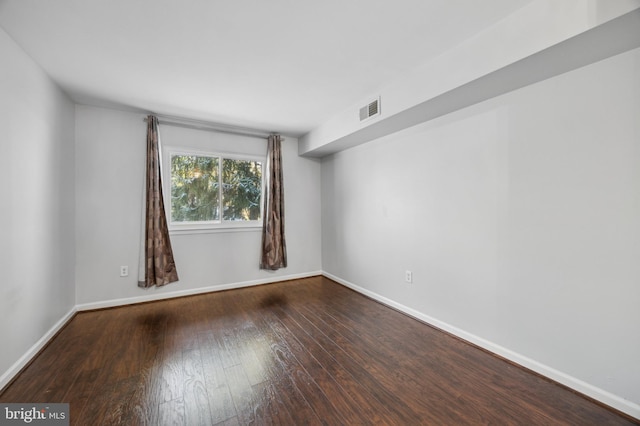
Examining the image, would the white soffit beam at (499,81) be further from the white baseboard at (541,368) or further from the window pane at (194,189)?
the white baseboard at (541,368)

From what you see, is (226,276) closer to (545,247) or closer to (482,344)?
(482,344)

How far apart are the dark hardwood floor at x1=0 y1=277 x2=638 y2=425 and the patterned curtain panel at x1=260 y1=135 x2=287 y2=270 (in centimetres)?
126

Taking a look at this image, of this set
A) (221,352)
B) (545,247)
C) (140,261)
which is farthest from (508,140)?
(140,261)

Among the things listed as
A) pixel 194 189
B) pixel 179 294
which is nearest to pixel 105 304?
pixel 179 294

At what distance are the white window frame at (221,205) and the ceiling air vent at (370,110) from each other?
187 centimetres

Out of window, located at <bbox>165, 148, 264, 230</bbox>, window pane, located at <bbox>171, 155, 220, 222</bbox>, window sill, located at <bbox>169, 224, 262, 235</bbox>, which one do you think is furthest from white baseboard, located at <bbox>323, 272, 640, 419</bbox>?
window pane, located at <bbox>171, 155, 220, 222</bbox>

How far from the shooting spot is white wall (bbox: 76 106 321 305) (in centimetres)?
298

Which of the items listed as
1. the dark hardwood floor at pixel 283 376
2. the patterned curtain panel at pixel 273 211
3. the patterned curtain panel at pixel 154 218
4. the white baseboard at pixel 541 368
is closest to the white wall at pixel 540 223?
the white baseboard at pixel 541 368

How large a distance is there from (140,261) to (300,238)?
226 cm

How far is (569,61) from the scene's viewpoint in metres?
1.59

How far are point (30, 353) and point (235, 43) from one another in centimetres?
288

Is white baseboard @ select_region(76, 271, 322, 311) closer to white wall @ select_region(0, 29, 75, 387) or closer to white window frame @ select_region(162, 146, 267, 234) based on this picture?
white wall @ select_region(0, 29, 75, 387)

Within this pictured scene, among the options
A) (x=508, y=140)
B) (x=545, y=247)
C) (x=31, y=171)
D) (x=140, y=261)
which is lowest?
(x=140, y=261)

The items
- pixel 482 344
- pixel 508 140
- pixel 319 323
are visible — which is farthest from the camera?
pixel 319 323
